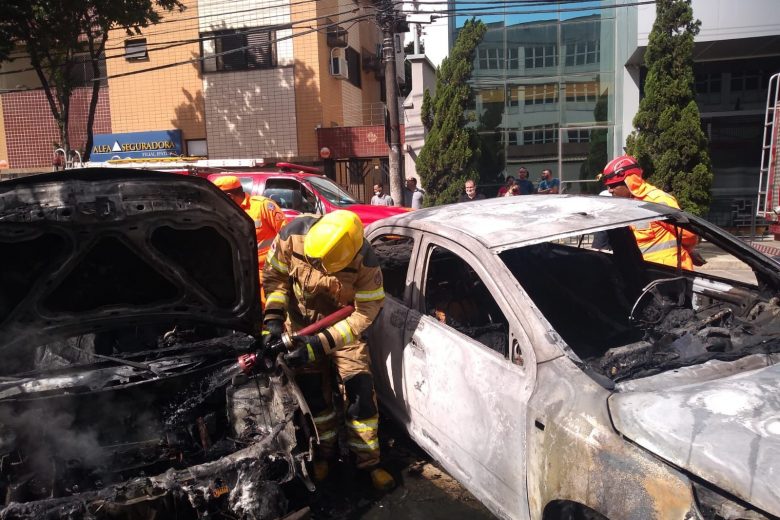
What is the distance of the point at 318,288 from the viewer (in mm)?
3389

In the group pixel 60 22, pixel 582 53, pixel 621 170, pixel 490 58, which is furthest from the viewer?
pixel 490 58

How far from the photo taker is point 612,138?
1370 centimetres

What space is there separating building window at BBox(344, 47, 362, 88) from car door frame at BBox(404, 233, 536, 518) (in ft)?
52.1

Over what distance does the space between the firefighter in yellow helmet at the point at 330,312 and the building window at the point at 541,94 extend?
11.9 meters

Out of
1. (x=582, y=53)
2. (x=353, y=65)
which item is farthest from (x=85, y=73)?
(x=582, y=53)

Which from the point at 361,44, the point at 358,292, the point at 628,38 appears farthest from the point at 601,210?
the point at 361,44

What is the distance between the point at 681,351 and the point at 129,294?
8.63 feet

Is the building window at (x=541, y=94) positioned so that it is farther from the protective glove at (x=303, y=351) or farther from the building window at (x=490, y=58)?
the protective glove at (x=303, y=351)

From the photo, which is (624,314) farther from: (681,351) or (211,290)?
(211,290)

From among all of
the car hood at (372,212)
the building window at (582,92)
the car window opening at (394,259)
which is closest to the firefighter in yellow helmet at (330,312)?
the car window opening at (394,259)

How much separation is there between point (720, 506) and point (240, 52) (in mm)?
16486

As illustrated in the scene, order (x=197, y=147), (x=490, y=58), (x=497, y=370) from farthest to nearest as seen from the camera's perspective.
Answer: (x=197, y=147) < (x=490, y=58) < (x=497, y=370)

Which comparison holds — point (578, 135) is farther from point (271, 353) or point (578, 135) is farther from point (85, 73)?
point (85, 73)

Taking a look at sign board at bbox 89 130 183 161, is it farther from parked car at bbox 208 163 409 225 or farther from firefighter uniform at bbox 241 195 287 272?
firefighter uniform at bbox 241 195 287 272
